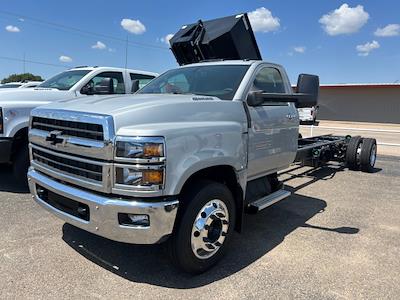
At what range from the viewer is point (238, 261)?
3.86 m

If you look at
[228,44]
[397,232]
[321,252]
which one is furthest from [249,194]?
[228,44]

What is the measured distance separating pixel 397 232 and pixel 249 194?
2081 mm

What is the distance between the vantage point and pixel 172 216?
10.1 ft

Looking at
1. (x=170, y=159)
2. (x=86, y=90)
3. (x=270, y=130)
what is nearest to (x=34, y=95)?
(x=86, y=90)

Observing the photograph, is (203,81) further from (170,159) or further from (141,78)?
(141,78)

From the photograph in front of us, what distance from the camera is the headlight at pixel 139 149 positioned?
2.93m

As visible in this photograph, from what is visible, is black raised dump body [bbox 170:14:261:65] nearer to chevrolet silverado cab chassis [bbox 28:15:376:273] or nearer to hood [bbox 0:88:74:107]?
hood [bbox 0:88:74:107]

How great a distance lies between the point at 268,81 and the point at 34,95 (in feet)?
13.2

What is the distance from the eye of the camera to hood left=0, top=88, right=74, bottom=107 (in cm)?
605

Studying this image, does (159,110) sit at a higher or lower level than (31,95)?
lower

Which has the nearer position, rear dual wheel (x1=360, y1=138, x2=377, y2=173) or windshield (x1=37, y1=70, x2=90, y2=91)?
windshield (x1=37, y1=70, x2=90, y2=91)

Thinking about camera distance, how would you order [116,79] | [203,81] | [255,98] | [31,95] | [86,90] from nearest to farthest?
1. [255,98]
2. [203,81]
3. [31,95]
4. [86,90]
5. [116,79]

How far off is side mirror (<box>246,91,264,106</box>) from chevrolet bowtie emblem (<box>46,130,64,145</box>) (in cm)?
192

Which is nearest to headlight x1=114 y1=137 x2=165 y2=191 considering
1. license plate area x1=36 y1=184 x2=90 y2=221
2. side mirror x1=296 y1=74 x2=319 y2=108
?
license plate area x1=36 y1=184 x2=90 y2=221
